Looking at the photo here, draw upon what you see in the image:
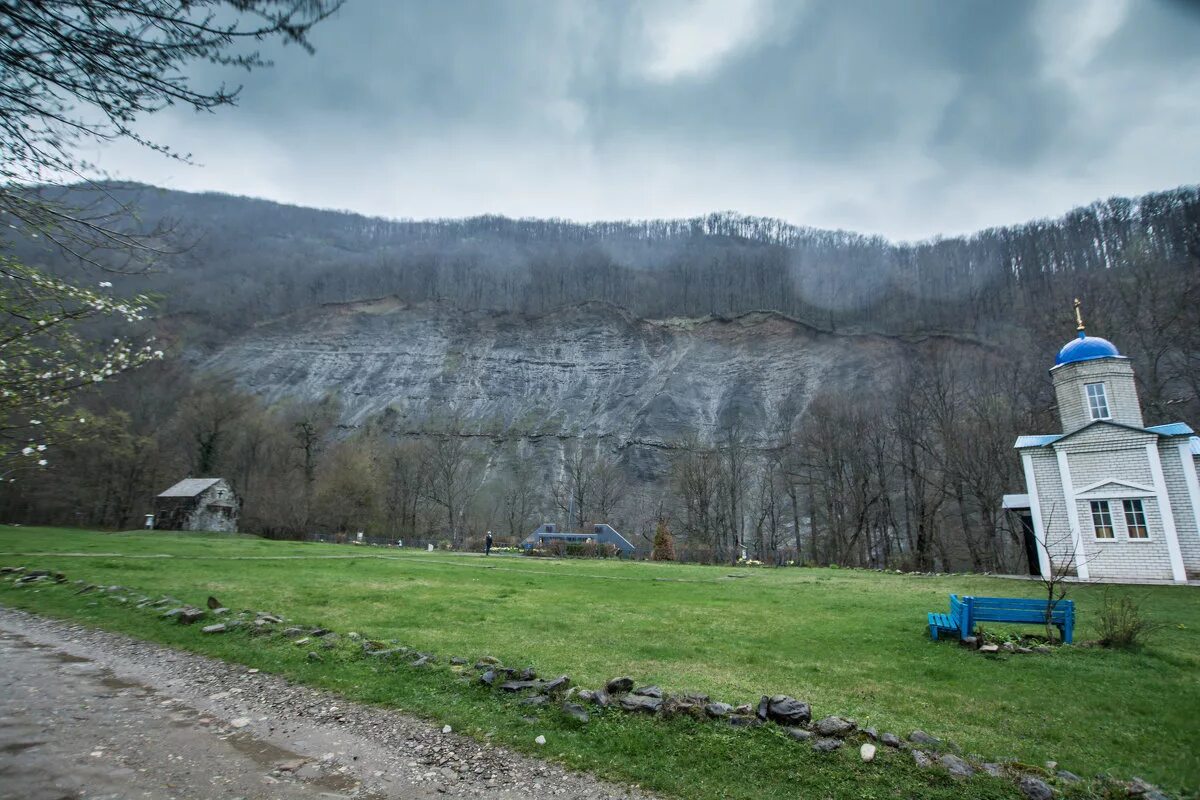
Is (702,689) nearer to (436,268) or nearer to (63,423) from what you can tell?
(63,423)

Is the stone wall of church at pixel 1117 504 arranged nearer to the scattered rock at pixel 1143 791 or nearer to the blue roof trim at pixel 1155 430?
the blue roof trim at pixel 1155 430

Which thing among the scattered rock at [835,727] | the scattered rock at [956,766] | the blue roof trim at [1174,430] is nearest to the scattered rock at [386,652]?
the scattered rock at [835,727]

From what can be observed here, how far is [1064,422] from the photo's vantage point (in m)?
27.0

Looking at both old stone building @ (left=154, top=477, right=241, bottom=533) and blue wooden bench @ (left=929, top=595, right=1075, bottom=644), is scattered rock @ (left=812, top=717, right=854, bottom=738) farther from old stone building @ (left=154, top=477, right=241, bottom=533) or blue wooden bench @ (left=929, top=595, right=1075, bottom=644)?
A: old stone building @ (left=154, top=477, right=241, bottom=533)

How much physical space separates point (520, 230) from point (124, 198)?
142223 millimetres

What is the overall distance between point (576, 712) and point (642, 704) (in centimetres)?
71

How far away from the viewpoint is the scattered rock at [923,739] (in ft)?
17.9

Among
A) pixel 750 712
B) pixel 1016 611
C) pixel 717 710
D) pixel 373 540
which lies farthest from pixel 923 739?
pixel 373 540

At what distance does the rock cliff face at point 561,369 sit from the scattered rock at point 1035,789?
6199 cm

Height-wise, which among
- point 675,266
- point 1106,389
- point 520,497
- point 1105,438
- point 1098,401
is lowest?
point 520,497

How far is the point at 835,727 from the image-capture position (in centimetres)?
556

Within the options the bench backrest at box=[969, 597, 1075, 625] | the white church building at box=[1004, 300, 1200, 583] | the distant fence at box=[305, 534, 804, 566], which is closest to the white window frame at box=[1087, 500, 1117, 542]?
the white church building at box=[1004, 300, 1200, 583]

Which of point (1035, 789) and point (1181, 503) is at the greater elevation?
point (1181, 503)

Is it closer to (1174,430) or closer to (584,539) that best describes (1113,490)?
(1174,430)
